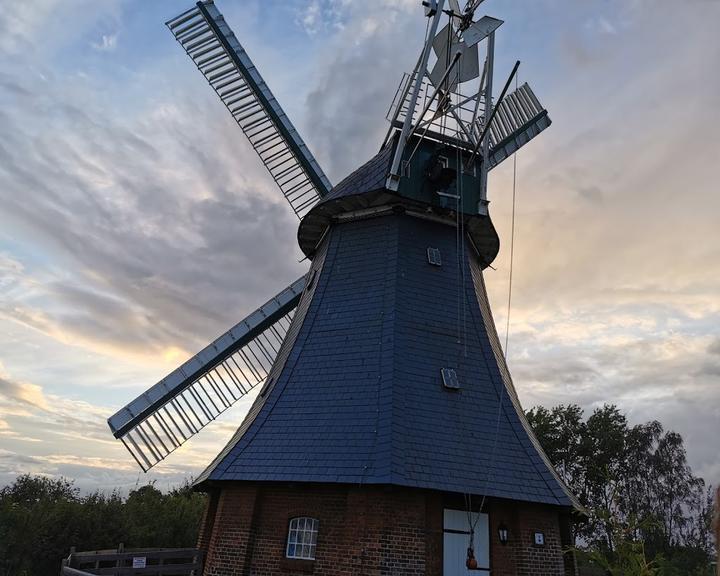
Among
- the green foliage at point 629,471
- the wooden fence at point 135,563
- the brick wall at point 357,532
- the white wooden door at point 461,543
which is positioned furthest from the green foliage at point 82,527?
the green foliage at point 629,471

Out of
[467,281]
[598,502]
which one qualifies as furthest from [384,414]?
[598,502]

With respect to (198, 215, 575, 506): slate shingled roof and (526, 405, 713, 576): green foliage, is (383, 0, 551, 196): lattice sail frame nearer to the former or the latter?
(198, 215, 575, 506): slate shingled roof

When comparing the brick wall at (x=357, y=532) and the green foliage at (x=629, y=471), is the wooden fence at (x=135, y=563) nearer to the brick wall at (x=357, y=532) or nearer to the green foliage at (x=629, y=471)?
the brick wall at (x=357, y=532)

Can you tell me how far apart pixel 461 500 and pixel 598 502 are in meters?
23.9

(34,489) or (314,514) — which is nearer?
(314,514)

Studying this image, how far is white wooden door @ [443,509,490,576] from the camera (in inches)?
362

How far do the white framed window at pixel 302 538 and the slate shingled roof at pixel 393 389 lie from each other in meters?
0.94

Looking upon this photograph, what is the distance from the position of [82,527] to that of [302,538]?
41.2ft

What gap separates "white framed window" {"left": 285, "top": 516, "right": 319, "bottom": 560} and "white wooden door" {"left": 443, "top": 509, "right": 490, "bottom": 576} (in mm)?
2202

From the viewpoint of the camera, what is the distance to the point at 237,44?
56.1 ft

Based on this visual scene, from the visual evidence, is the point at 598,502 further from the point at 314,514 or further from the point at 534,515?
the point at 314,514

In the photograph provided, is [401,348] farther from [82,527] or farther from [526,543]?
[82,527]

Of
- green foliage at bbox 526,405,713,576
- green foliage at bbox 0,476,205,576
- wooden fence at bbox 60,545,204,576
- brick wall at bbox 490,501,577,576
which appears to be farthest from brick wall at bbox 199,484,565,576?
green foliage at bbox 526,405,713,576

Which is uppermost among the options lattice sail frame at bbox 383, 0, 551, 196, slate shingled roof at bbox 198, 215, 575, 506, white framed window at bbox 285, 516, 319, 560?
lattice sail frame at bbox 383, 0, 551, 196
